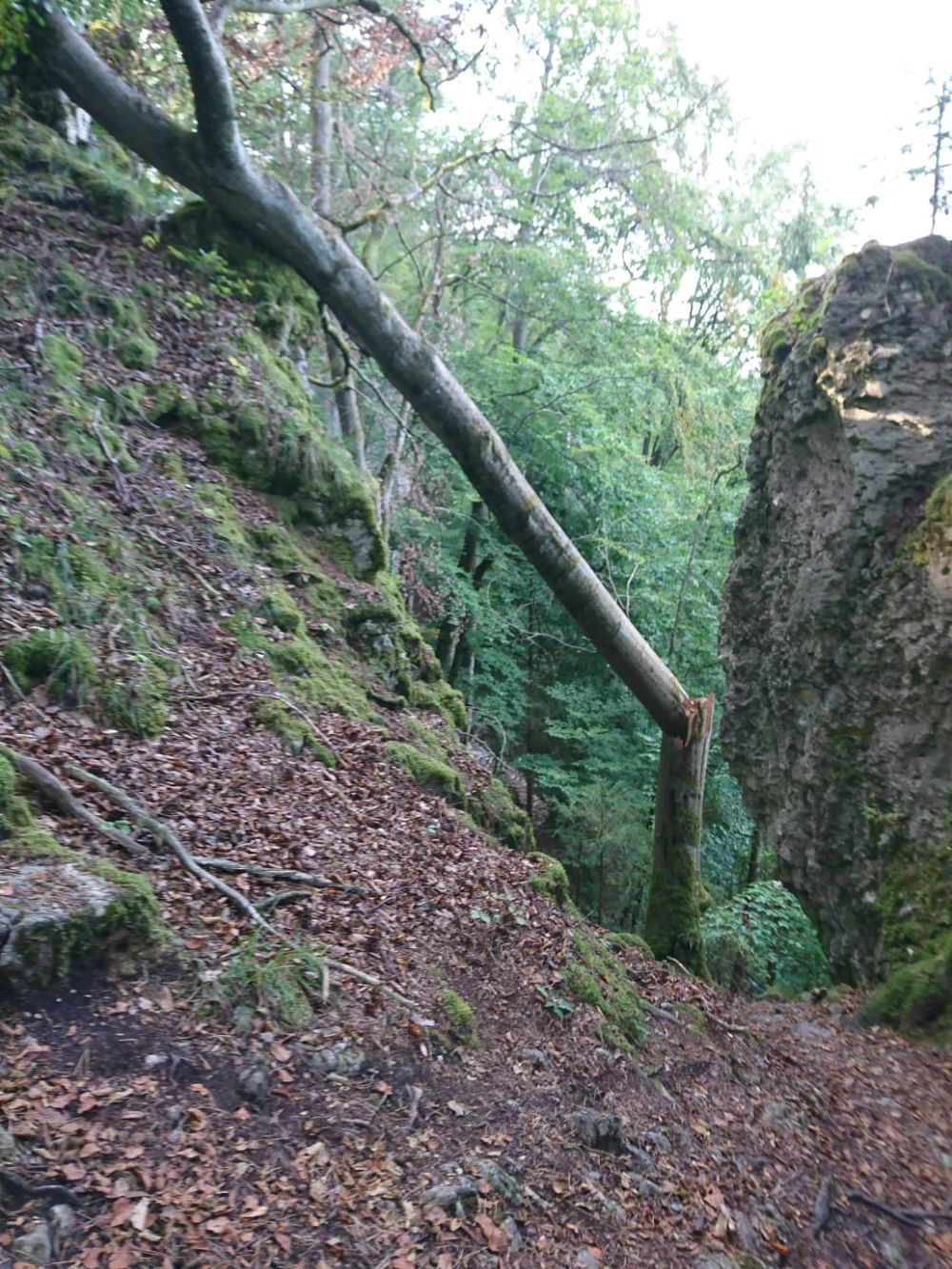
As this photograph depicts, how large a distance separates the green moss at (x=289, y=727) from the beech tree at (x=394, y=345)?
278 centimetres

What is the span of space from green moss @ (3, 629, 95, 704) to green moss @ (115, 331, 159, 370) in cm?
405

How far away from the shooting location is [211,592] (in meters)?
6.82

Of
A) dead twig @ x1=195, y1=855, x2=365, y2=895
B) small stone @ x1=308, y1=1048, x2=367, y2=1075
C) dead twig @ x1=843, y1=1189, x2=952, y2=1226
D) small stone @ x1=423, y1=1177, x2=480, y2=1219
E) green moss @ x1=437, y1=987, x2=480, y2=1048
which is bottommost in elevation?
dead twig @ x1=843, y1=1189, x2=952, y2=1226

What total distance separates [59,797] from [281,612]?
11.3 feet

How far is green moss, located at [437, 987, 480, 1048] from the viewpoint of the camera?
4.20 meters

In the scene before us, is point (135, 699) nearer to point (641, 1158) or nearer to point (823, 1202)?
point (641, 1158)

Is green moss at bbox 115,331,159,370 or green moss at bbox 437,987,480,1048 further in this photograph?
green moss at bbox 115,331,159,370

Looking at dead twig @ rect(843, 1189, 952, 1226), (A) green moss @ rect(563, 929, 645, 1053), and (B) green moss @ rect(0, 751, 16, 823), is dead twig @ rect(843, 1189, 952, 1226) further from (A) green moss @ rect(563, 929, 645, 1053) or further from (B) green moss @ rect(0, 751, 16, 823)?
(B) green moss @ rect(0, 751, 16, 823)

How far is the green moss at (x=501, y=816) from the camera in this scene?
7.91 meters

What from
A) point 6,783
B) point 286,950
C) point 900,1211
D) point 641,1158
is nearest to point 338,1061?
point 286,950

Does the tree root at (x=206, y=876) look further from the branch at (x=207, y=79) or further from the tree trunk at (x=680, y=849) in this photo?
the branch at (x=207, y=79)

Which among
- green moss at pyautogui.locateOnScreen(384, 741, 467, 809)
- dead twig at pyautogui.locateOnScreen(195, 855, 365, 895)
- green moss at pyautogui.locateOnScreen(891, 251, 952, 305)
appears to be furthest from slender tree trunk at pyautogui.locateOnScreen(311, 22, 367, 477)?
dead twig at pyautogui.locateOnScreen(195, 855, 365, 895)

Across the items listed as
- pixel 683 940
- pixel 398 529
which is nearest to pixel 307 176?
pixel 398 529

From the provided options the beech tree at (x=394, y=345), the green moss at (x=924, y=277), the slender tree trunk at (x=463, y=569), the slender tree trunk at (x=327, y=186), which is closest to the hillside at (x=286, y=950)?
the beech tree at (x=394, y=345)
